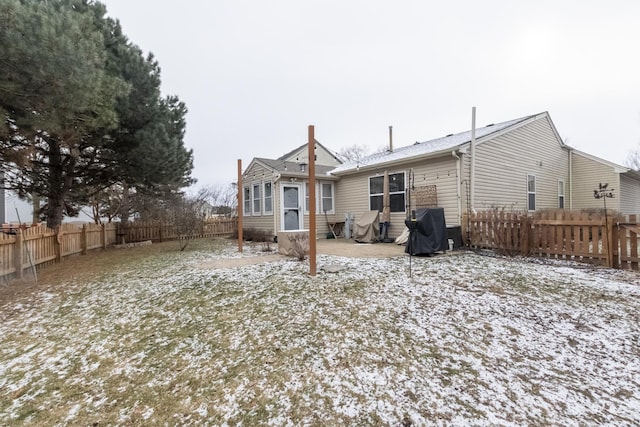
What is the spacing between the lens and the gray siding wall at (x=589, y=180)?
10.9 meters

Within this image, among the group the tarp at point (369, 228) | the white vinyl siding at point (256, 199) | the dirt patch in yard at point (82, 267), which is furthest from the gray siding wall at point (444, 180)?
the white vinyl siding at point (256, 199)

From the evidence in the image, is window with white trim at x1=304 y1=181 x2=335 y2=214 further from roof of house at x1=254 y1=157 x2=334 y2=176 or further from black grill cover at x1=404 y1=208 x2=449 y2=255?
black grill cover at x1=404 y1=208 x2=449 y2=255

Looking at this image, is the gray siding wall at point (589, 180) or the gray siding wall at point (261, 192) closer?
the gray siding wall at point (589, 180)

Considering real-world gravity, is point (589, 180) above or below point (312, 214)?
above

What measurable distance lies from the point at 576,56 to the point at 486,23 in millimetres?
4746

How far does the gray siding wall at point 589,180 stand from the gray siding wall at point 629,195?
57cm

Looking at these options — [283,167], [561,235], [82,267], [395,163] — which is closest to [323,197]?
[283,167]

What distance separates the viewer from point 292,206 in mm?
11547

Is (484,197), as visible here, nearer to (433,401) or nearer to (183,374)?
(433,401)

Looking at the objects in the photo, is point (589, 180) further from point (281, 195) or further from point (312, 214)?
point (312, 214)

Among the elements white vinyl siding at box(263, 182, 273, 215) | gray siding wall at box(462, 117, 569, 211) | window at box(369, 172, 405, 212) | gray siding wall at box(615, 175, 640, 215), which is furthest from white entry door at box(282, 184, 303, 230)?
gray siding wall at box(615, 175, 640, 215)

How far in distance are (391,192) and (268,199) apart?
4.93 metres

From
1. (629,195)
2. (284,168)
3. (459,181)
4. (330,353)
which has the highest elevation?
(284,168)

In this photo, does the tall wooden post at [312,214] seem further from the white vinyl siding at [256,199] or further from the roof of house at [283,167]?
the white vinyl siding at [256,199]
